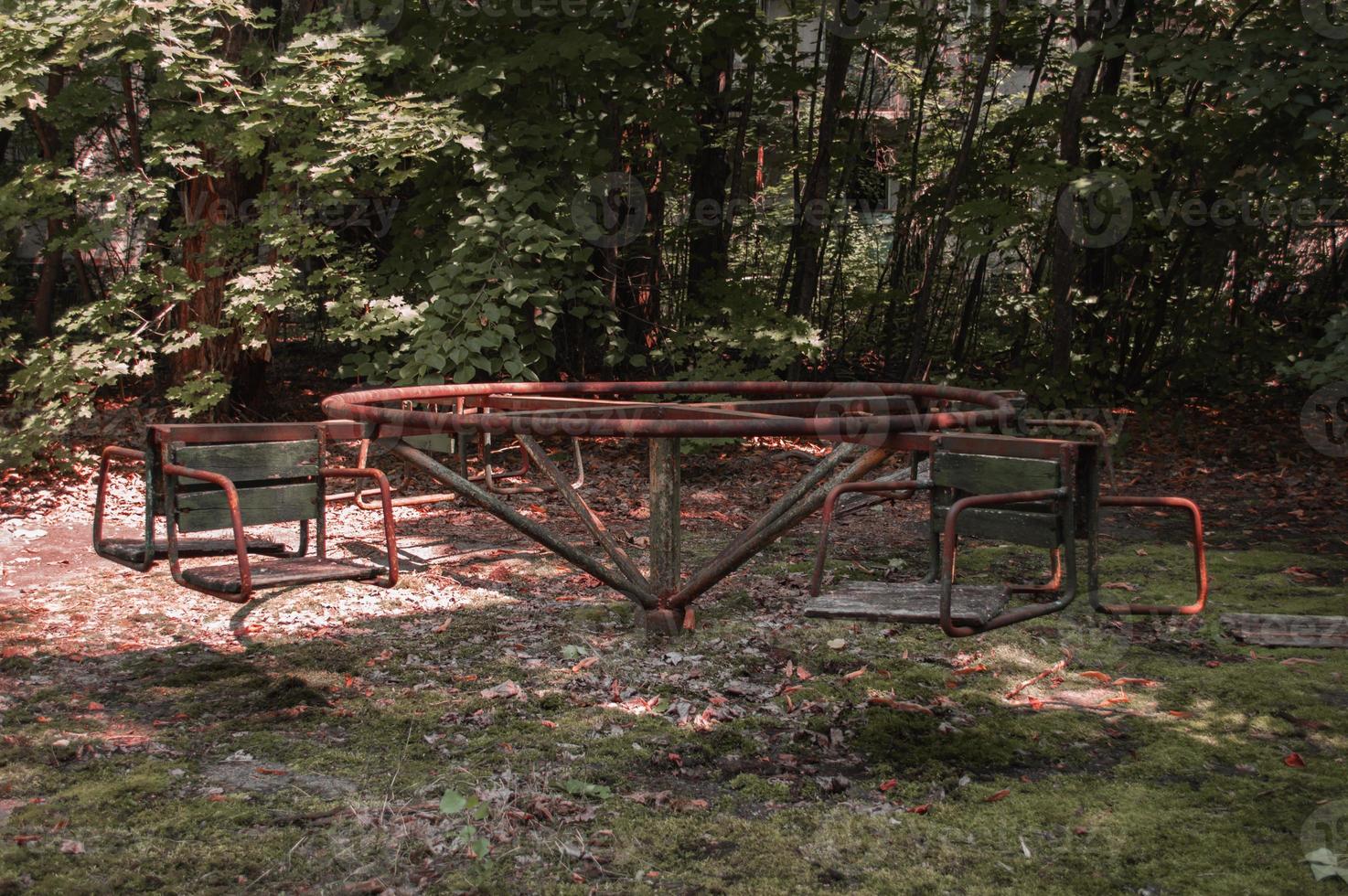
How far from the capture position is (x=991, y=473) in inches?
143

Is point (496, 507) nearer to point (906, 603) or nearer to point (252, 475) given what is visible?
point (252, 475)

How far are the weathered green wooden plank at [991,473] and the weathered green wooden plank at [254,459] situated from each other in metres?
2.20

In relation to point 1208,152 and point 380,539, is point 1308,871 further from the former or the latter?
point 1208,152

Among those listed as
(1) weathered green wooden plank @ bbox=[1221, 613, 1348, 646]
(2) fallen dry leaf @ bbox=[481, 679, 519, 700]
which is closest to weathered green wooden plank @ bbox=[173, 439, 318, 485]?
(2) fallen dry leaf @ bbox=[481, 679, 519, 700]

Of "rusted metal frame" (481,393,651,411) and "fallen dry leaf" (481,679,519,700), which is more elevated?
→ "rusted metal frame" (481,393,651,411)

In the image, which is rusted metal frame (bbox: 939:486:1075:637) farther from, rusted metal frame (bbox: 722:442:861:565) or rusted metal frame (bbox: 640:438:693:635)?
rusted metal frame (bbox: 640:438:693:635)

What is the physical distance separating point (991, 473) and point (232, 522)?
Answer: 2.37 m

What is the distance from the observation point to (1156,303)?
1088 cm

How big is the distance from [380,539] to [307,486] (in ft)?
9.34

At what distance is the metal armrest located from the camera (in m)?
3.61

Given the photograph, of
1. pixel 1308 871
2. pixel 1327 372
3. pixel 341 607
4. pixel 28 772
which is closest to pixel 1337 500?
pixel 1327 372

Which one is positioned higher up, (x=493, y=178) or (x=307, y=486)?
(x=493, y=178)

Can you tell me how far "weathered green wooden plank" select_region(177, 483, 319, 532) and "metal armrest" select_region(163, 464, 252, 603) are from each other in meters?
0.04

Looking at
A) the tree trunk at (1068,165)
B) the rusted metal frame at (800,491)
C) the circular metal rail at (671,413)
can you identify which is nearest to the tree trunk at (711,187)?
the tree trunk at (1068,165)
